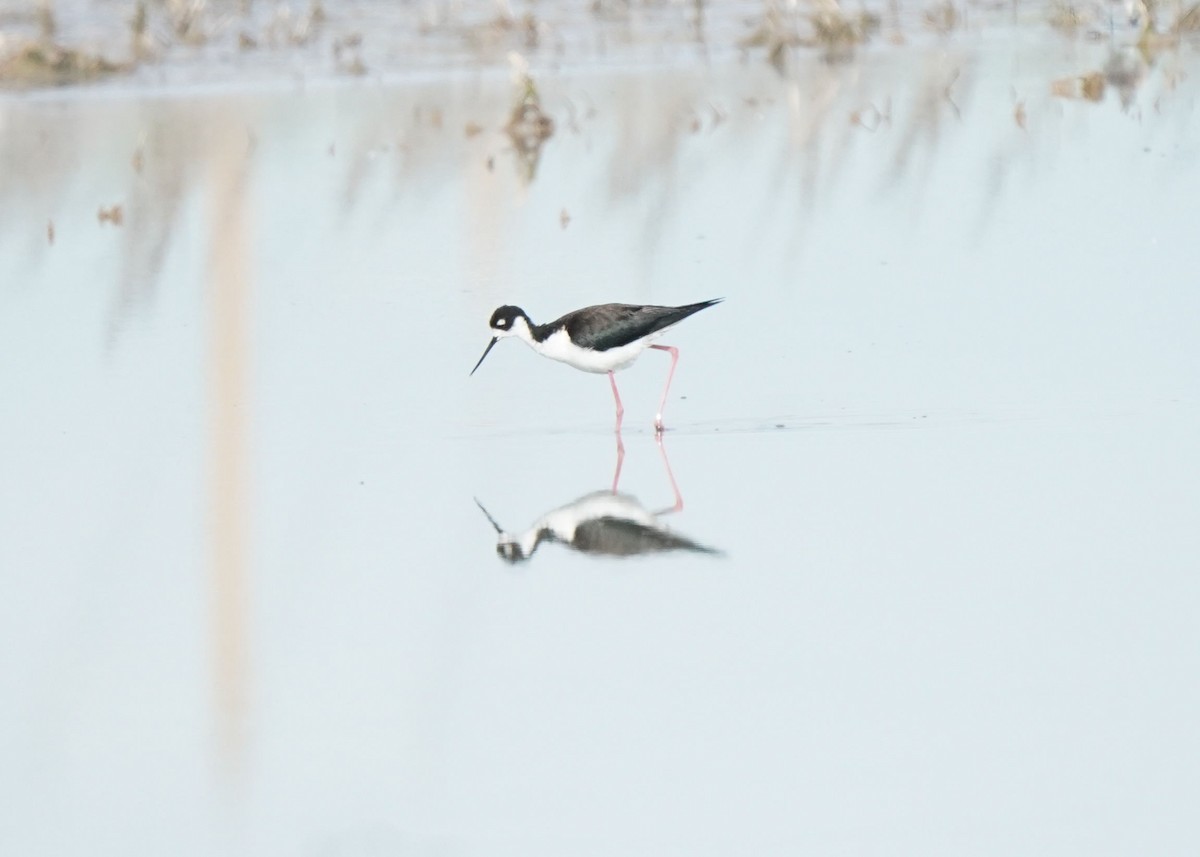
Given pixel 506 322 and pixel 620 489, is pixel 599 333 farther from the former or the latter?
pixel 620 489

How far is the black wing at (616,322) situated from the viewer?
6.88 m

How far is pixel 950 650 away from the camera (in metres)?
4.47

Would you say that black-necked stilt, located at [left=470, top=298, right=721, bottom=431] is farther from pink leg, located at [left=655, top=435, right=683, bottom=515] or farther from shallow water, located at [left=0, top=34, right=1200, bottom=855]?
pink leg, located at [left=655, top=435, right=683, bottom=515]

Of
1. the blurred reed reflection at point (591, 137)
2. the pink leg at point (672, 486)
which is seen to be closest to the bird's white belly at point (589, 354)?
the pink leg at point (672, 486)

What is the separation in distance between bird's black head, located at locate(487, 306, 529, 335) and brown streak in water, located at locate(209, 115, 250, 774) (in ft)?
2.72

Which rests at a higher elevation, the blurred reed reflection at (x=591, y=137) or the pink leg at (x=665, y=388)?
the blurred reed reflection at (x=591, y=137)

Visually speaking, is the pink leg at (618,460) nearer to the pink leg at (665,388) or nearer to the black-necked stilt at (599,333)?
the pink leg at (665,388)

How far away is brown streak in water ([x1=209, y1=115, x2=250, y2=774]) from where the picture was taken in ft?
14.7

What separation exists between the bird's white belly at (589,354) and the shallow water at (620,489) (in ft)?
0.48

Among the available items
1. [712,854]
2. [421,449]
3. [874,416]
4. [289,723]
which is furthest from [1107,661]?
[421,449]

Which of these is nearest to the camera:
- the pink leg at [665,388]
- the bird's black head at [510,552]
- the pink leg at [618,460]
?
the bird's black head at [510,552]

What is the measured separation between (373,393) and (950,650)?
2.91m

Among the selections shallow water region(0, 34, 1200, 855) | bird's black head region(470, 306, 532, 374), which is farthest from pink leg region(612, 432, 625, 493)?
bird's black head region(470, 306, 532, 374)

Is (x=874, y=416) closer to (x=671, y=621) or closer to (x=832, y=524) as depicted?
(x=832, y=524)
